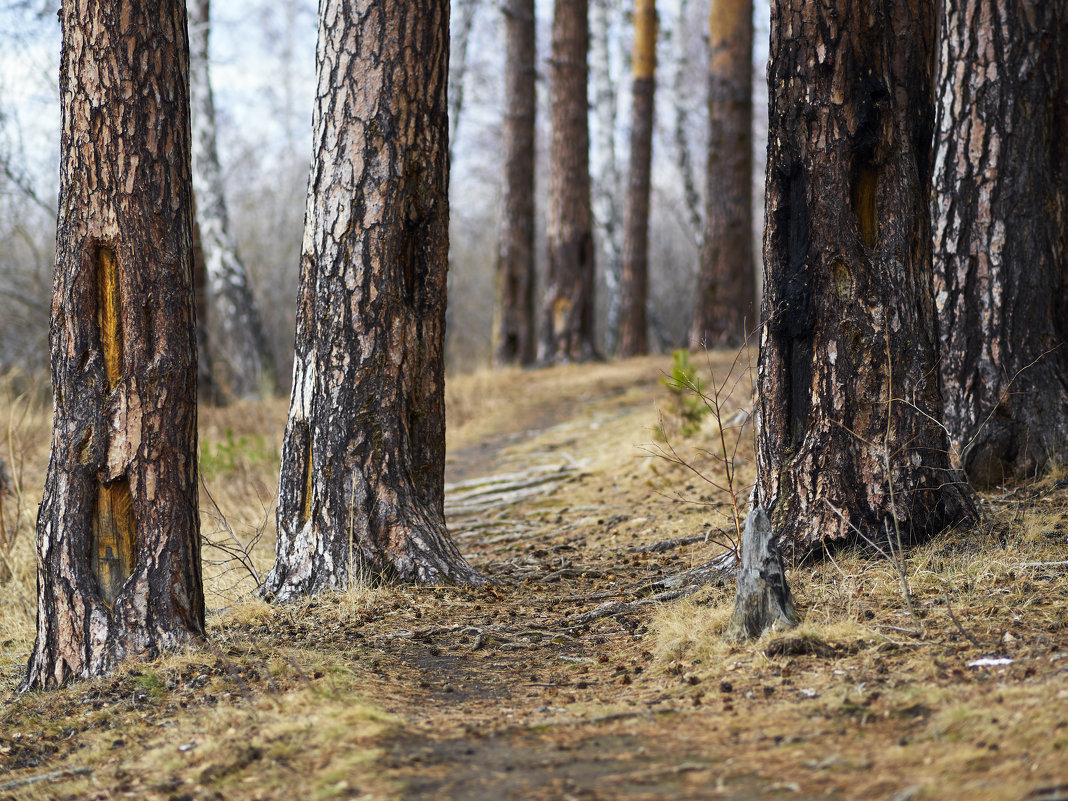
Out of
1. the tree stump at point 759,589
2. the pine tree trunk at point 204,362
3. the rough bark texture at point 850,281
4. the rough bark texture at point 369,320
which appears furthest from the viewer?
the pine tree trunk at point 204,362

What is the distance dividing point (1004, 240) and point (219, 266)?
1078 cm

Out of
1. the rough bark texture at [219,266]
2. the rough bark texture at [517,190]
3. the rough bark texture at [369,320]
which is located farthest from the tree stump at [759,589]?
the rough bark texture at [517,190]

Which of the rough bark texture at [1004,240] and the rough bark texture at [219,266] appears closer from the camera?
the rough bark texture at [1004,240]

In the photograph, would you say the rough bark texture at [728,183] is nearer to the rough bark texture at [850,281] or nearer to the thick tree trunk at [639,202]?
the thick tree trunk at [639,202]

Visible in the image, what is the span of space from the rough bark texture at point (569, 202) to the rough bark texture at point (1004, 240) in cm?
834

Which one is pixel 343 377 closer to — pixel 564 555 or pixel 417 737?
pixel 564 555

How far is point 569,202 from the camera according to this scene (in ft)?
44.1

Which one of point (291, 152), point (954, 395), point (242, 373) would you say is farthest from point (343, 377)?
point (291, 152)

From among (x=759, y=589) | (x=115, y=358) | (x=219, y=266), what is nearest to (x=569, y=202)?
(x=219, y=266)

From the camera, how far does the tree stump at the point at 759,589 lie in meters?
3.29

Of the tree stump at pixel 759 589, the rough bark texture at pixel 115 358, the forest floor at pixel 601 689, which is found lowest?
the forest floor at pixel 601 689

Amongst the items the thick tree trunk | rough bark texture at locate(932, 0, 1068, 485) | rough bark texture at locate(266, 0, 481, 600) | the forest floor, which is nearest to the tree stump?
the forest floor

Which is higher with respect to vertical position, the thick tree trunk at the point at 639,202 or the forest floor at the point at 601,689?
the thick tree trunk at the point at 639,202

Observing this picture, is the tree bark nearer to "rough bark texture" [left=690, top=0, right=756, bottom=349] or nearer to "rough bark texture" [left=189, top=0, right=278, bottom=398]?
"rough bark texture" [left=189, top=0, right=278, bottom=398]
